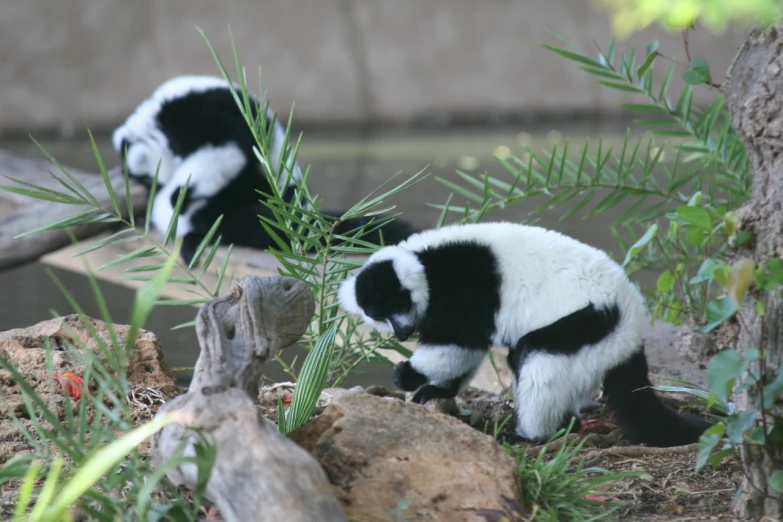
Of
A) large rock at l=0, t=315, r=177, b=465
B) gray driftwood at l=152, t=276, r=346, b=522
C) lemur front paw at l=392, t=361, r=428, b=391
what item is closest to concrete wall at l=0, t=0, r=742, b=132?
large rock at l=0, t=315, r=177, b=465

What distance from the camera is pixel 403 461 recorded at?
2.04m

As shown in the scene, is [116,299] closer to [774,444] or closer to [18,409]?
[18,409]

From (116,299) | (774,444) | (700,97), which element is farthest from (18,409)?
(700,97)

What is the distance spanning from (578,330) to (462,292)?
1.22ft

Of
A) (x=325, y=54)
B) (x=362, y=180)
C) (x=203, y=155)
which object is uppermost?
(x=203, y=155)

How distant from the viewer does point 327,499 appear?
163cm

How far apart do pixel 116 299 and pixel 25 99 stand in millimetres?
7177

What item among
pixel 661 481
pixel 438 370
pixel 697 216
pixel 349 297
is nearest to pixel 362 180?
pixel 349 297

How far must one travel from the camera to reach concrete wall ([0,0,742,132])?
484 inches

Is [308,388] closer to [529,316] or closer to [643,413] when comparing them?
[529,316]

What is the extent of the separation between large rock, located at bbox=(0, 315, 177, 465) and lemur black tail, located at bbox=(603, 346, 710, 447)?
54.3 inches

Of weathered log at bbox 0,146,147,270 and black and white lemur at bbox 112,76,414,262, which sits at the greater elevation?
black and white lemur at bbox 112,76,414,262

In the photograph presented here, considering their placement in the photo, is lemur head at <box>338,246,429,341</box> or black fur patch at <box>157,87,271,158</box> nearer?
lemur head at <box>338,246,429,341</box>

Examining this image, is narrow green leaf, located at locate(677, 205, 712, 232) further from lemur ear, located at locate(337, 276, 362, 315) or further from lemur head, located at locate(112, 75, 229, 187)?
lemur head, located at locate(112, 75, 229, 187)
